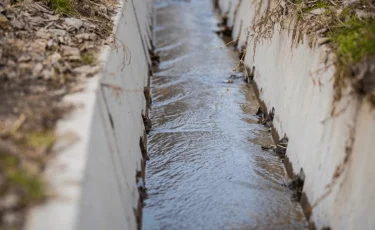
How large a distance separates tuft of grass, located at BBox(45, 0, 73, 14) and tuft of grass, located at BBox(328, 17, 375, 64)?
2876 mm

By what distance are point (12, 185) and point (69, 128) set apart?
0.58m

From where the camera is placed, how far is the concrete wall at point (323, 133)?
348 centimetres

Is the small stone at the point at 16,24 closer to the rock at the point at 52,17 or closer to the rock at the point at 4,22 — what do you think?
the rock at the point at 4,22

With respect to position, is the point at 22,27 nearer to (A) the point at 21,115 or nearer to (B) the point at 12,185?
(A) the point at 21,115

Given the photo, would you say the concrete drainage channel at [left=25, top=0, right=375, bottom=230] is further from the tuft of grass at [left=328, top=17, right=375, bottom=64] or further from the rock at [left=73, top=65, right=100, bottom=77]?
the tuft of grass at [left=328, top=17, right=375, bottom=64]

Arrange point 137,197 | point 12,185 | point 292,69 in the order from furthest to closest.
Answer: point 292,69 → point 137,197 → point 12,185

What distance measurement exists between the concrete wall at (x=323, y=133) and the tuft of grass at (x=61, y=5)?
2588 millimetres

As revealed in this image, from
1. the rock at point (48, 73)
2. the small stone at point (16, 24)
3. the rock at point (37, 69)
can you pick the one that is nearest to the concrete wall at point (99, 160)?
the rock at point (48, 73)

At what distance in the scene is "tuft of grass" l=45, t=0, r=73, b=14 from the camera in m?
5.34

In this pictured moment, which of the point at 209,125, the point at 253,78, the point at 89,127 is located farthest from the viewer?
the point at 253,78

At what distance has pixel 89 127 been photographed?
3.07 metres

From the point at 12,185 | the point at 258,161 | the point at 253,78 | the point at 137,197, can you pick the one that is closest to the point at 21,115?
the point at 12,185

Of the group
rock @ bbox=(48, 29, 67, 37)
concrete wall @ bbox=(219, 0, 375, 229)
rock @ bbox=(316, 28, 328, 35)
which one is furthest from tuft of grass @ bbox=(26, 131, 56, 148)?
rock @ bbox=(316, 28, 328, 35)

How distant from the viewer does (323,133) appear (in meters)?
4.20
